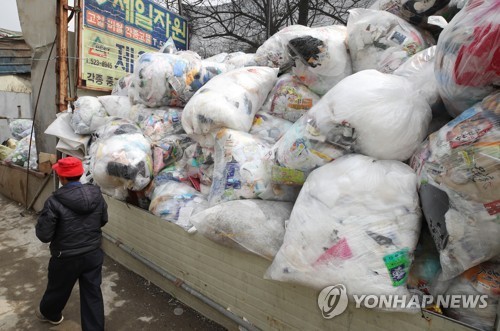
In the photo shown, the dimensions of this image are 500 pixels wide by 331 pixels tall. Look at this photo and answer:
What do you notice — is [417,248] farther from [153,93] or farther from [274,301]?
[153,93]

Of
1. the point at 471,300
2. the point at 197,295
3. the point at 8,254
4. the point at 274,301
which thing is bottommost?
the point at 8,254

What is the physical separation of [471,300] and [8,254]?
3.73 metres

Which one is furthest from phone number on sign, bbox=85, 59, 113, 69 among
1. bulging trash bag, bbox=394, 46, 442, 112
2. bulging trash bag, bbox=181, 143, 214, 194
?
bulging trash bag, bbox=394, 46, 442, 112

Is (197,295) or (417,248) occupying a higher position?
(417,248)

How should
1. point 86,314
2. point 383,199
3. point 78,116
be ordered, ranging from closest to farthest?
point 383,199, point 86,314, point 78,116

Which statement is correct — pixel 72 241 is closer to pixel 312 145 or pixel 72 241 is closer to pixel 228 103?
pixel 228 103

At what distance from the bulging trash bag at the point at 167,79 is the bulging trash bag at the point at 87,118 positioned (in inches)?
21.9

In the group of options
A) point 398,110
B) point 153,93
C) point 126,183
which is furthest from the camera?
point 153,93

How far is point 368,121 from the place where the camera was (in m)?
1.43

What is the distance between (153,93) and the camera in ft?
9.80

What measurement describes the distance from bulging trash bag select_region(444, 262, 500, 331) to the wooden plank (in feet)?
0.32

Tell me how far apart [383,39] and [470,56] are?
90cm

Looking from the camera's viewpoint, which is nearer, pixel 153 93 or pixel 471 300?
pixel 471 300

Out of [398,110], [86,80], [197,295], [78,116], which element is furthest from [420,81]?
[86,80]
